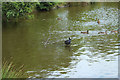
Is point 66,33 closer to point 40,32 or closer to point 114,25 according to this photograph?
point 40,32

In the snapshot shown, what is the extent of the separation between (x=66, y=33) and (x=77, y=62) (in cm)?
692

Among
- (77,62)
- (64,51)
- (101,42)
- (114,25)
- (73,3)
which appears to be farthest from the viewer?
(73,3)

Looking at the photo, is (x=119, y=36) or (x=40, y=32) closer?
(x=119, y=36)

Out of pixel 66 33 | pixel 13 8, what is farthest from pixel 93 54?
pixel 13 8

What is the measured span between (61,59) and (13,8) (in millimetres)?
14453

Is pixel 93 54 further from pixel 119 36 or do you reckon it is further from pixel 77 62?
pixel 119 36

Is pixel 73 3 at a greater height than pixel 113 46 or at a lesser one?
greater

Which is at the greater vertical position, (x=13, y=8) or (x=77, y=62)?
(x=13, y=8)

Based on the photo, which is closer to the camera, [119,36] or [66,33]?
[119,36]

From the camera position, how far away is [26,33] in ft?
63.5

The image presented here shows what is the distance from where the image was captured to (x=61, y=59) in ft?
40.5

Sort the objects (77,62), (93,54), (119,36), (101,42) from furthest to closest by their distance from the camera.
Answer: (119,36), (101,42), (93,54), (77,62)

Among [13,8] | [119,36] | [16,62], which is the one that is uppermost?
[13,8]

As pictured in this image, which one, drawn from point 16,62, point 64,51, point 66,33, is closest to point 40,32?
point 66,33
